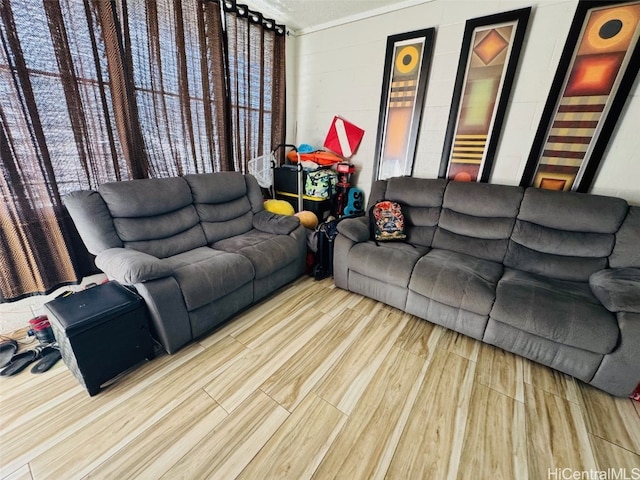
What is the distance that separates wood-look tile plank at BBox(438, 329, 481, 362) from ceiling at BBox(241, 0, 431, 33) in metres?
2.93

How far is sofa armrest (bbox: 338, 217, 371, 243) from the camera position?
2.24 m

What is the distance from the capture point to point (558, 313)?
1.47m

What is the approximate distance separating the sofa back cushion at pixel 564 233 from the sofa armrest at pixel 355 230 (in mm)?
1141

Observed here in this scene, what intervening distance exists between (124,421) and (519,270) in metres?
2.65

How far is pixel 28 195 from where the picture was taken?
1598 mm

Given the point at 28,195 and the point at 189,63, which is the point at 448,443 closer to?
the point at 28,195

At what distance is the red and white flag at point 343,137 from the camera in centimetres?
305

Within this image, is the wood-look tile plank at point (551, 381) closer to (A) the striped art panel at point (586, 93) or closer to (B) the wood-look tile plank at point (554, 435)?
(B) the wood-look tile plank at point (554, 435)

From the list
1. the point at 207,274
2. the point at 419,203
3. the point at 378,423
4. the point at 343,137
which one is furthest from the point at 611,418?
the point at 343,137

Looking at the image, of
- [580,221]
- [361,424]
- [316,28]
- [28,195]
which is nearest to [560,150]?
[580,221]

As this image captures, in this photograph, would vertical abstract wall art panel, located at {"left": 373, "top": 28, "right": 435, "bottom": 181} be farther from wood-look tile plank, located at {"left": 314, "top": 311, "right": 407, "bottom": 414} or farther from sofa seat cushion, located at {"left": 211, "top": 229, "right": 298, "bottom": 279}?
wood-look tile plank, located at {"left": 314, "top": 311, "right": 407, "bottom": 414}

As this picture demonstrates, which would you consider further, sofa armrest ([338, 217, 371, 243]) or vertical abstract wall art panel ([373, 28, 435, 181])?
vertical abstract wall art panel ([373, 28, 435, 181])

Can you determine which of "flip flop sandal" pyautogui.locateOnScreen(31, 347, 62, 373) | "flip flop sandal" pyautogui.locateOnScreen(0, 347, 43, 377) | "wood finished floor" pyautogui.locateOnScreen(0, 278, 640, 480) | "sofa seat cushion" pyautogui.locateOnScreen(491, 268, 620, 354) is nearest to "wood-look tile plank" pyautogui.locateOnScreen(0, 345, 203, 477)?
"wood finished floor" pyautogui.locateOnScreen(0, 278, 640, 480)

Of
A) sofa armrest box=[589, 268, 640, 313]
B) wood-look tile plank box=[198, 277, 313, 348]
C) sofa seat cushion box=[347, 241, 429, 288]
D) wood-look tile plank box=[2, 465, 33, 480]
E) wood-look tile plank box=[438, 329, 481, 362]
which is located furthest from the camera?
sofa seat cushion box=[347, 241, 429, 288]
